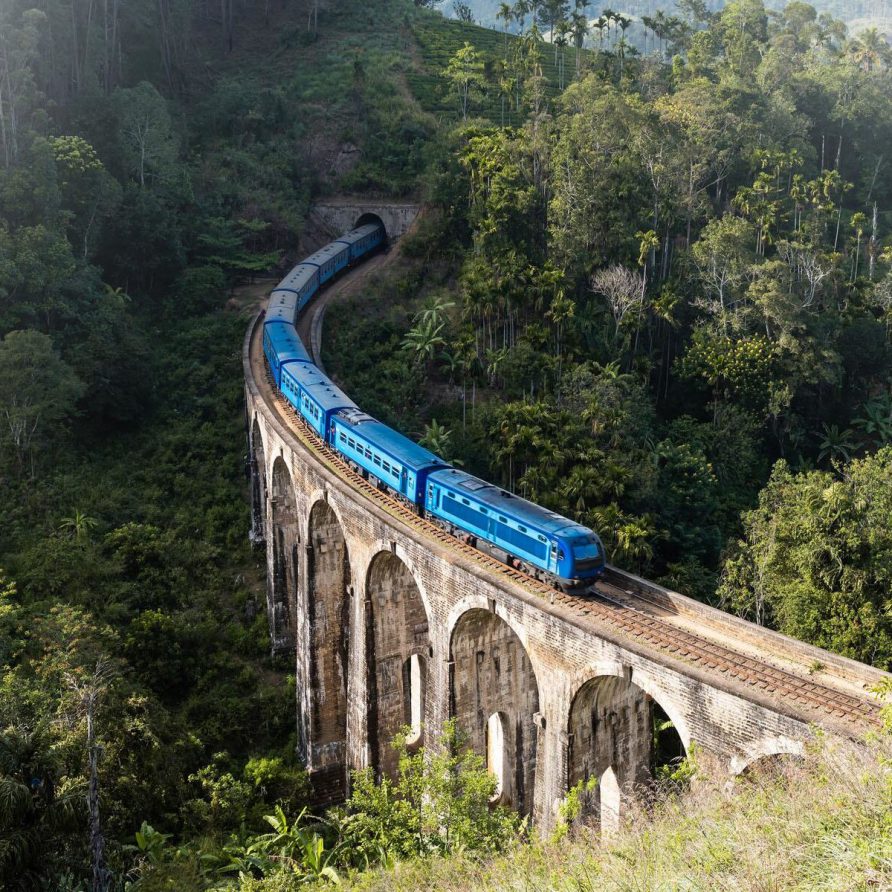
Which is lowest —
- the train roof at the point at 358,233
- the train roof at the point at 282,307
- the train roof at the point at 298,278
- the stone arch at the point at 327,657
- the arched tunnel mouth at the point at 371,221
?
the stone arch at the point at 327,657

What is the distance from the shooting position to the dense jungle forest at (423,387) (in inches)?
862

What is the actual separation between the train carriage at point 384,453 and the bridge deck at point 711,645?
180 cm

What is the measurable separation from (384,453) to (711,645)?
13590 mm

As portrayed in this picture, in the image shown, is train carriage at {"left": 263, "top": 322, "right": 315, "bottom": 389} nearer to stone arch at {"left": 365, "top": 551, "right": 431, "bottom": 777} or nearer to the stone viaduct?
the stone viaduct

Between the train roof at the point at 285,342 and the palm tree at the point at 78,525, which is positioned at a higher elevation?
the train roof at the point at 285,342

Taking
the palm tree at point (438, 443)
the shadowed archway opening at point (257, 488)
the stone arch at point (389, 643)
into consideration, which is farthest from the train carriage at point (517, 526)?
the shadowed archway opening at point (257, 488)

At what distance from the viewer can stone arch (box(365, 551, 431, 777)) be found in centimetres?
3086

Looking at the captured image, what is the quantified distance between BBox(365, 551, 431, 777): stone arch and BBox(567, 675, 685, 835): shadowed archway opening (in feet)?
26.0

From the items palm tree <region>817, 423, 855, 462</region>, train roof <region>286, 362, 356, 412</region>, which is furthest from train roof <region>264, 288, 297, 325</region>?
palm tree <region>817, 423, 855, 462</region>

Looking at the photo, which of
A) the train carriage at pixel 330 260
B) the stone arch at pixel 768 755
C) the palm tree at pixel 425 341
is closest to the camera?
the stone arch at pixel 768 755

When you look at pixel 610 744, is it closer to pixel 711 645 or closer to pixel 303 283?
pixel 711 645

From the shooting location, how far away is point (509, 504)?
26.1 metres

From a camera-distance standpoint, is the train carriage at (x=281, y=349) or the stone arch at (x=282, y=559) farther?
the train carriage at (x=281, y=349)

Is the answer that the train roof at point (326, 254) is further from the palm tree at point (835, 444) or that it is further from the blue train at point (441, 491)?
the palm tree at point (835, 444)
